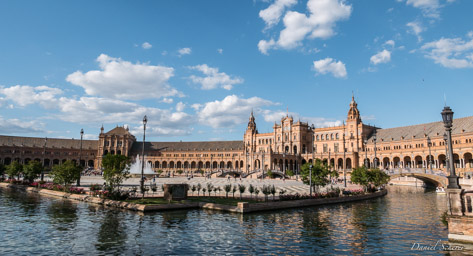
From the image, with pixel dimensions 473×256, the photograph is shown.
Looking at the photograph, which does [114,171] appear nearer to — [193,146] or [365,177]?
[365,177]

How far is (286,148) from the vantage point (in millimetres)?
122062

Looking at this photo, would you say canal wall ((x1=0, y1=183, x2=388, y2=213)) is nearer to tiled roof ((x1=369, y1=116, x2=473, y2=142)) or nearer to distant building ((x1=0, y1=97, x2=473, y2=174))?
distant building ((x1=0, y1=97, x2=473, y2=174))

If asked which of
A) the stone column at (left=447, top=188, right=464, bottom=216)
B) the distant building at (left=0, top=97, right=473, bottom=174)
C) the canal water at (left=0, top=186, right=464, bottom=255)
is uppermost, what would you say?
the distant building at (left=0, top=97, right=473, bottom=174)

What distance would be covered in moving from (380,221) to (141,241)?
58.6 ft

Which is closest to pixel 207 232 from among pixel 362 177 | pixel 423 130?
pixel 362 177

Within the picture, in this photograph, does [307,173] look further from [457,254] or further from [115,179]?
[457,254]

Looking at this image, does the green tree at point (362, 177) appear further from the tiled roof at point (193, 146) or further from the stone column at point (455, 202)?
the tiled roof at point (193, 146)

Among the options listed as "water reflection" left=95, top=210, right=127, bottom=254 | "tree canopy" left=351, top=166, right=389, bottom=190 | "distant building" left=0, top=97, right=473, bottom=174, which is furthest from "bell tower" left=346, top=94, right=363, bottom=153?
"water reflection" left=95, top=210, right=127, bottom=254

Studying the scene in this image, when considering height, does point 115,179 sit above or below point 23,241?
above

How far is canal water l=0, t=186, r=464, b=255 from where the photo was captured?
15.7 m

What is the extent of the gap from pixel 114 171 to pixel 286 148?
313 ft

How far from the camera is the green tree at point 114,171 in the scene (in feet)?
105

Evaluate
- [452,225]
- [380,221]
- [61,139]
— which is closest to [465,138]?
[380,221]

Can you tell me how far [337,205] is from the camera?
115 feet
